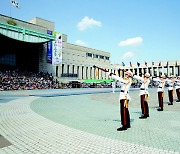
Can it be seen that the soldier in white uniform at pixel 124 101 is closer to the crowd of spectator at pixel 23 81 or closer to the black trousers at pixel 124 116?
the black trousers at pixel 124 116

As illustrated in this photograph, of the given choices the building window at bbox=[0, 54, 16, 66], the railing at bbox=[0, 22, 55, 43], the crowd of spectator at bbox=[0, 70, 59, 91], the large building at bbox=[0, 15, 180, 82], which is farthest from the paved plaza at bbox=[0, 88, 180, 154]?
the building window at bbox=[0, 54, 16, 66]

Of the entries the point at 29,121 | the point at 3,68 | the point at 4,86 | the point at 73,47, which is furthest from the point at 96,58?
the point at 29,121

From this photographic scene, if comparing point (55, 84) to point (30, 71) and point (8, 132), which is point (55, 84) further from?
point (8, 132)

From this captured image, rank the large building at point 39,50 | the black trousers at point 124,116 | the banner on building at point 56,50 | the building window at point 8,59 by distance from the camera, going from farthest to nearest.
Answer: the banner on building at point 56,50
the building window at point 8,59
the large building at point 39,50
the black trousers at point 124,116

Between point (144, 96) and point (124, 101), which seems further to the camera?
point (144, 96)

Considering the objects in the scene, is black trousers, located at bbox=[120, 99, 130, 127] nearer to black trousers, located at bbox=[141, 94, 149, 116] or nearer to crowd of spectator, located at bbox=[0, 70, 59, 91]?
black trousers, located at bbox=[141, 94, 149, 116]

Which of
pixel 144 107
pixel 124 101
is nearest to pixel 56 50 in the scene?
pixel 144 107

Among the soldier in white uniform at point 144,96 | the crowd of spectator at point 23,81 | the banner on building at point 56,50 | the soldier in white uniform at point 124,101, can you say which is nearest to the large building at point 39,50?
the banner on building at point 56,50

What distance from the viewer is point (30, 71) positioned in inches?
1880

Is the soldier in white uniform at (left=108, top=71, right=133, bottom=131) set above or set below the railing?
below

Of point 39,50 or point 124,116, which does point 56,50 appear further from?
point 124,116

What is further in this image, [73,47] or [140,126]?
[73,47]

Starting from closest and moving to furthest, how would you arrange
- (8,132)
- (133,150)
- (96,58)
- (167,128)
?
(133,150), (8,132), (167,128), (96,58)

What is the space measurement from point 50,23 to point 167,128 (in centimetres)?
5394
